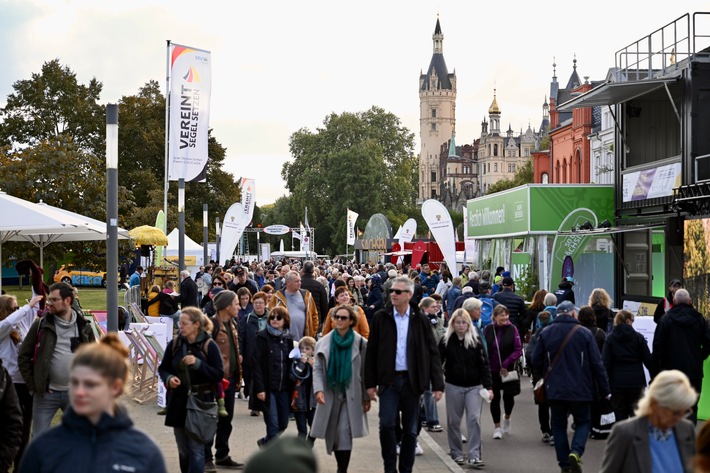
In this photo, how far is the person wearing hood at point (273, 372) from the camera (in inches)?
392

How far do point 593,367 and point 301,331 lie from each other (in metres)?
4.84

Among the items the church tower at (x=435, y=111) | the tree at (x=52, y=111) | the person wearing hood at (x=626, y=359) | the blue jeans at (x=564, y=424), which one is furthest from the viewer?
the church tower at (x=435, y=111)

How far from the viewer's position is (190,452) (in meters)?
8.20

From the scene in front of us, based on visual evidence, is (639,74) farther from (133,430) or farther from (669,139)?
(133,430)

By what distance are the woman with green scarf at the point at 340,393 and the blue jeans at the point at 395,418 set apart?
18cm

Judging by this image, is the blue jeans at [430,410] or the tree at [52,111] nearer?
the blue jeans at [430,410]

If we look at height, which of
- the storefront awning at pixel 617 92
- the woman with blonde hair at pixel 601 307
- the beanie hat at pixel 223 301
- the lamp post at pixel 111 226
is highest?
the storefront awning at pixel 617 92

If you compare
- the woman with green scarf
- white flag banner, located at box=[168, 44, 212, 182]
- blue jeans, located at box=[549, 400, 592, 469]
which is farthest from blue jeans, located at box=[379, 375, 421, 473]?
white flag banner, located at box=[168, 44, 212, 182]

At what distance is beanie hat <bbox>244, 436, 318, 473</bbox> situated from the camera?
2293 mm

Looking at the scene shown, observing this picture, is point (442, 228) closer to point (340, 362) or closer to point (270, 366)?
point (270, 366)

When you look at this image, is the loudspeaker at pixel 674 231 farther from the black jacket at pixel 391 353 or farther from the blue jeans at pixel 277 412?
the black jacket at pixel 391 353

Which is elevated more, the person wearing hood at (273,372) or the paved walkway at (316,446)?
the person wearing hood at (273,372)

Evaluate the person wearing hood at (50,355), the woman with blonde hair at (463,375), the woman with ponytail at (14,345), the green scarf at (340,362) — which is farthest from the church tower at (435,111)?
the person wearing hood at (50,355)

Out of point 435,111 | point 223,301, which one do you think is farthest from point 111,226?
point 435,111
